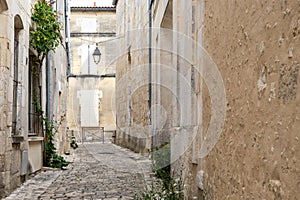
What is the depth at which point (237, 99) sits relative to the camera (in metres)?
2.63

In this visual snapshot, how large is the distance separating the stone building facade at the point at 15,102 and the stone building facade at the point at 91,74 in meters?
14.6

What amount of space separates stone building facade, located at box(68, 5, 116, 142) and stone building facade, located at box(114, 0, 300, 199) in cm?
1702

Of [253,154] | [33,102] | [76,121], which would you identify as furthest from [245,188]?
[76,121]

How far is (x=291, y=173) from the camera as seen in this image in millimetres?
1769

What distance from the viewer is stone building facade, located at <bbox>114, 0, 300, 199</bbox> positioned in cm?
183

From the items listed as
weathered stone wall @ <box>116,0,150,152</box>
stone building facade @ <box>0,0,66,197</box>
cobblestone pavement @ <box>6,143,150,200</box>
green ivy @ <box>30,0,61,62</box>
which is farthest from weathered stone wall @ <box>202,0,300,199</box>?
weathered stone wall @ <box>116,0,150,152</box>

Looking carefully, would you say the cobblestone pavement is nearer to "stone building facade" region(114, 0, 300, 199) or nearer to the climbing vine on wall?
"stone building facade" region(114, 0, 300, 199)

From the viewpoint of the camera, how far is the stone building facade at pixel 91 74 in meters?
22.9

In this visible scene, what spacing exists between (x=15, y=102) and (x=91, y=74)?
17351mm

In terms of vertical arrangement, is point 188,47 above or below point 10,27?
below

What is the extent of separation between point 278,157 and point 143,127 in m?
9.99

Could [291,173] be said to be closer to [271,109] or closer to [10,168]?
[271,109]

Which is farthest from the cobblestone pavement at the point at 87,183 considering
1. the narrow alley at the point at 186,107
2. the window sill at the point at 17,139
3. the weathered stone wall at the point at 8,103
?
the window sill at the point at 17,139

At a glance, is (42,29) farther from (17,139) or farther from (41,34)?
(17,139)
